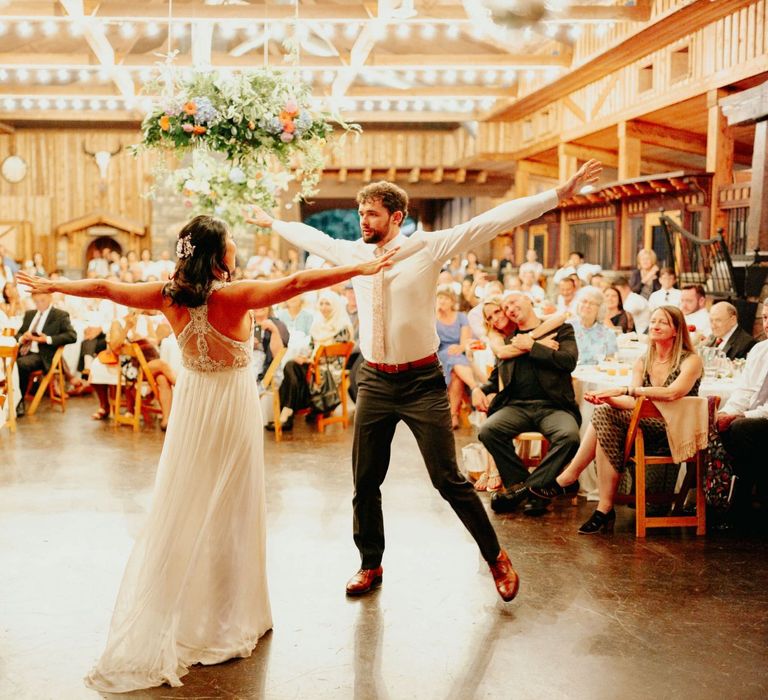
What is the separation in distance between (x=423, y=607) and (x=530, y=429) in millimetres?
1716

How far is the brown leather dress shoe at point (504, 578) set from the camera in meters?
3.41

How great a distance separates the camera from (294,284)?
277 cm

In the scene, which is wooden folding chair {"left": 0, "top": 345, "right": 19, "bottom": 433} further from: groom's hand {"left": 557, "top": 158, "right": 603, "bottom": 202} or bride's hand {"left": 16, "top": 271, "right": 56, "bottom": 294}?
groom's hand {"left": 557, "top": 158, "right": 603, "bottom": 202}

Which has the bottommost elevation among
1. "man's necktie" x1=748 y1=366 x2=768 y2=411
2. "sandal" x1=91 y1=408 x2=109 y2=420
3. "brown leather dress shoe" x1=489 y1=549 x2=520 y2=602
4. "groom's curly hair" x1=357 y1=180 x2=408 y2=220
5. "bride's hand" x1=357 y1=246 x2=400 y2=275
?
"sandal" x1=91 y1=408 x2=109 y2=420

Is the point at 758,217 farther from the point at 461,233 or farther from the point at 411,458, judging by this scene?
the point at 461,233

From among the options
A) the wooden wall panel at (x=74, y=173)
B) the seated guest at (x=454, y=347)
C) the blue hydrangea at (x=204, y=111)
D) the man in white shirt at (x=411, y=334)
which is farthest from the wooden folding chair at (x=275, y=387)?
the wooden wall panel at (x=74, y=173)

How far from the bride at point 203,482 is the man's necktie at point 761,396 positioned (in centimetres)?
271

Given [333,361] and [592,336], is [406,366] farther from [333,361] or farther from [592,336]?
[333,361]

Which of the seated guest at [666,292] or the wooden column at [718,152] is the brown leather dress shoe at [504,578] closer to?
the seated guest at [666,292]

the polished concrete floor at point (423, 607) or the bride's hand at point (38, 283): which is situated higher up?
the bride's hand at point (38, 283)

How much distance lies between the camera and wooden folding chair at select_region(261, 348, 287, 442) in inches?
271

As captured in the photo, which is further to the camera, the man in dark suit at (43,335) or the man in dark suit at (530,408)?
the man in dark suit at (43,335)

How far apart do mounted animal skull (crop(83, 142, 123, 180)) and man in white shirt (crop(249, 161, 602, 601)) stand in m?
17.2

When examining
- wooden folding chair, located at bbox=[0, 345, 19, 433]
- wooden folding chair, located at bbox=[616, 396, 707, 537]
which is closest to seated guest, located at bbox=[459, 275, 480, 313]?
wooden folding chair, located at bbox=[0, 345, 19, 433]
